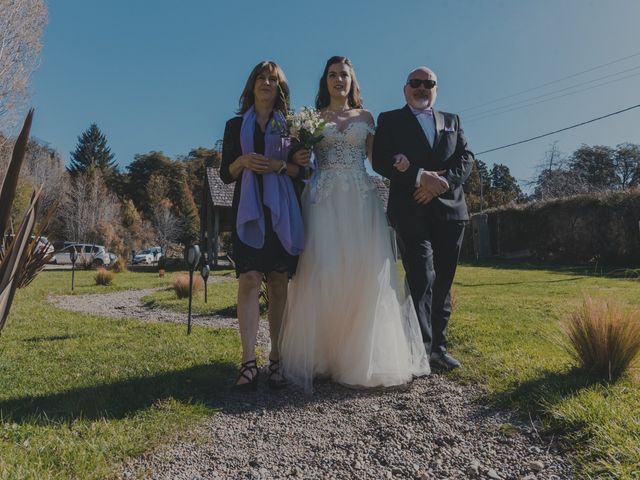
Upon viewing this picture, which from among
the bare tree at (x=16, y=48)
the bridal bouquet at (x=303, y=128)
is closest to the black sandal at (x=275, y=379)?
the bridal bouquet at (x=303, y=128)

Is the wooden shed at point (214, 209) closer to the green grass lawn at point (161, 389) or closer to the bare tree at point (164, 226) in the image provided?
the green grass lawn at point (161, 389)

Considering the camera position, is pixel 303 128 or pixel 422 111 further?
pixel 422 111

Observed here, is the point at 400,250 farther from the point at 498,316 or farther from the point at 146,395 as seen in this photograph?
the point at 498,316

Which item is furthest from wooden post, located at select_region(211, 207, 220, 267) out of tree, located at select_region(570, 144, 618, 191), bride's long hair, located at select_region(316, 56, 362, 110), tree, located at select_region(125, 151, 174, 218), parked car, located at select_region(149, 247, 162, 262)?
tree, located at select_region(570, 144, 618, 191)

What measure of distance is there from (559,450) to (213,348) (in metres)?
2.97

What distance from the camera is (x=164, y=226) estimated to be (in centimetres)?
3847

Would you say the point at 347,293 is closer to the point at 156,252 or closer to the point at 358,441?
the point at 358,441

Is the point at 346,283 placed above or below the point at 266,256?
below

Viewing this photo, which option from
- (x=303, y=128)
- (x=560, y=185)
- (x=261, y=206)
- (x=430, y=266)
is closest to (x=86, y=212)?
(x=560, y=185)

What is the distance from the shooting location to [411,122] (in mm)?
3277

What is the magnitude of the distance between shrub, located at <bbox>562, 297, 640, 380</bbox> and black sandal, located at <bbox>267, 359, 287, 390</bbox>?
5.98 feet

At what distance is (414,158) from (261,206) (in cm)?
117

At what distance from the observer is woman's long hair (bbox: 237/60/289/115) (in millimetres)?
3141

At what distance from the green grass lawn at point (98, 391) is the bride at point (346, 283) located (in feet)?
2.29
